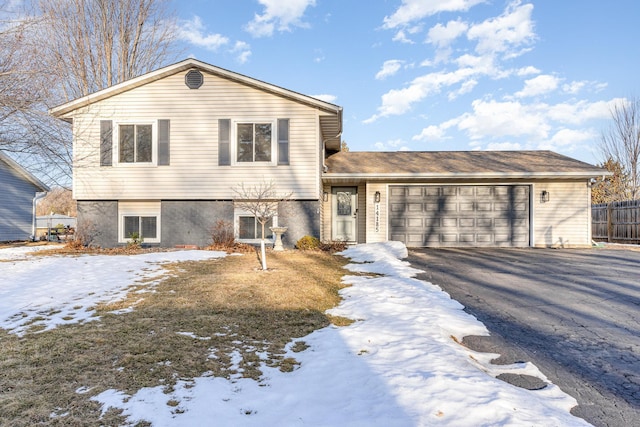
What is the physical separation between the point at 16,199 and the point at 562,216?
23742 mm

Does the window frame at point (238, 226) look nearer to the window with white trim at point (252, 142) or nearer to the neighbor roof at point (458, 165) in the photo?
the window with white trim at point (252, 142)

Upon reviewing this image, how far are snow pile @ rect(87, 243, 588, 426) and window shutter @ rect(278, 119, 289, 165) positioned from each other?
7.50m

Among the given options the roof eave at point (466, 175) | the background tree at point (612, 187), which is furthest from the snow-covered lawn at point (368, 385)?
the background tree at point (612, 187)

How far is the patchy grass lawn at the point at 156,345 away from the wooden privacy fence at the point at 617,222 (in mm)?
15087

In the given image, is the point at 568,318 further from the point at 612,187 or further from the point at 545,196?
the point at 612,187

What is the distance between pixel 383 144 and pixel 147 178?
797 inches

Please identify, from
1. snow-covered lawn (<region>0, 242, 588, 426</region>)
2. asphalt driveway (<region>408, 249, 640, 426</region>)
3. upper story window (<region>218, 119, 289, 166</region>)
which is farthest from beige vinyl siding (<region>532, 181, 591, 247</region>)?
snow-covered lawn (<region>0, 242, 588, 426</region>)

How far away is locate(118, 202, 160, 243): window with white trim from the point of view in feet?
35.7

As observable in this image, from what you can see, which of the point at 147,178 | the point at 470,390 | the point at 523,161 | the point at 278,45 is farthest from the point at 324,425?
the point at 278,45

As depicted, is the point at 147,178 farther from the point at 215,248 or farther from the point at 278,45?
the point at 278,45

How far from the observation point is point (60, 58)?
38.5ft

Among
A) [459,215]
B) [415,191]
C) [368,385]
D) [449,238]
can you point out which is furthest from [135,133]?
[459,215]

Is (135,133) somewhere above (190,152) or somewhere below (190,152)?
above

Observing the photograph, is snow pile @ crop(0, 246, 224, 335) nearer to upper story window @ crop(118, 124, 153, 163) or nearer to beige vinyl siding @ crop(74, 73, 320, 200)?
beige vinyl siding @ crop(74, 73, 320, 200)
